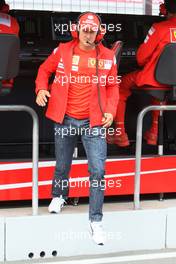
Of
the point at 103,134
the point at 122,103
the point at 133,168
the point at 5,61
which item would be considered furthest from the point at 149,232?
the point at 5,61

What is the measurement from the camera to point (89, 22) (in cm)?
369

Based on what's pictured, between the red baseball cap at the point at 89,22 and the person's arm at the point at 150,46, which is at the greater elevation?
the red baseball cap at the point at 89,22

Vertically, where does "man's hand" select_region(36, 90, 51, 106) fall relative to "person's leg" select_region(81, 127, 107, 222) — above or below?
above

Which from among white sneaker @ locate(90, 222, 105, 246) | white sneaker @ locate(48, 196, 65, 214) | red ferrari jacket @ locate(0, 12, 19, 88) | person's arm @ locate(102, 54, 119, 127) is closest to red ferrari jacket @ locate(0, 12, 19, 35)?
red ferrari jacket @ locate(0, 12, 19, 88)

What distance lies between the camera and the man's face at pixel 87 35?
3.70 meters

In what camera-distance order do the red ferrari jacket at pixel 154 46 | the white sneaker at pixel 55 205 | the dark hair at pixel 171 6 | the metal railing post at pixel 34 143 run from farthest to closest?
the dark hair at pixel 171 6 → the red ferrari jacket at pixel 154 46 → the white sneaker at pixel 55 205 → the metal railing post at pixel 34 143

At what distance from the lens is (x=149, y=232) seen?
4.13 m

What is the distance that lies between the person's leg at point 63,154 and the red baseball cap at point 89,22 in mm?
587

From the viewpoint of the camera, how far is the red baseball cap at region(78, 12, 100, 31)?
12.1 ft

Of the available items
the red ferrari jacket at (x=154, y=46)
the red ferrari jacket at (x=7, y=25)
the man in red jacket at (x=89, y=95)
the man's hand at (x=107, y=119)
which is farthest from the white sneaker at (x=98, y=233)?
the red ferrari jacket at (x=7, y=25)

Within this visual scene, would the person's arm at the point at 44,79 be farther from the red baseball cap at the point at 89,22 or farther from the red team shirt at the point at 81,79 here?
the red baseball cap at the point at 89,22

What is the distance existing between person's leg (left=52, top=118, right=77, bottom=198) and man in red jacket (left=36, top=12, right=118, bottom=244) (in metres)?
0.03

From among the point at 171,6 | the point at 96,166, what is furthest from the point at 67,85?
the point at 171,6

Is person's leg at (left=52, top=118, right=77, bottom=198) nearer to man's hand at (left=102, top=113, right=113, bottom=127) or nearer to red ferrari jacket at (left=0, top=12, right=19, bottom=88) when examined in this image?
man's hand at (left=102, top=113, right=113, bottom=127)
